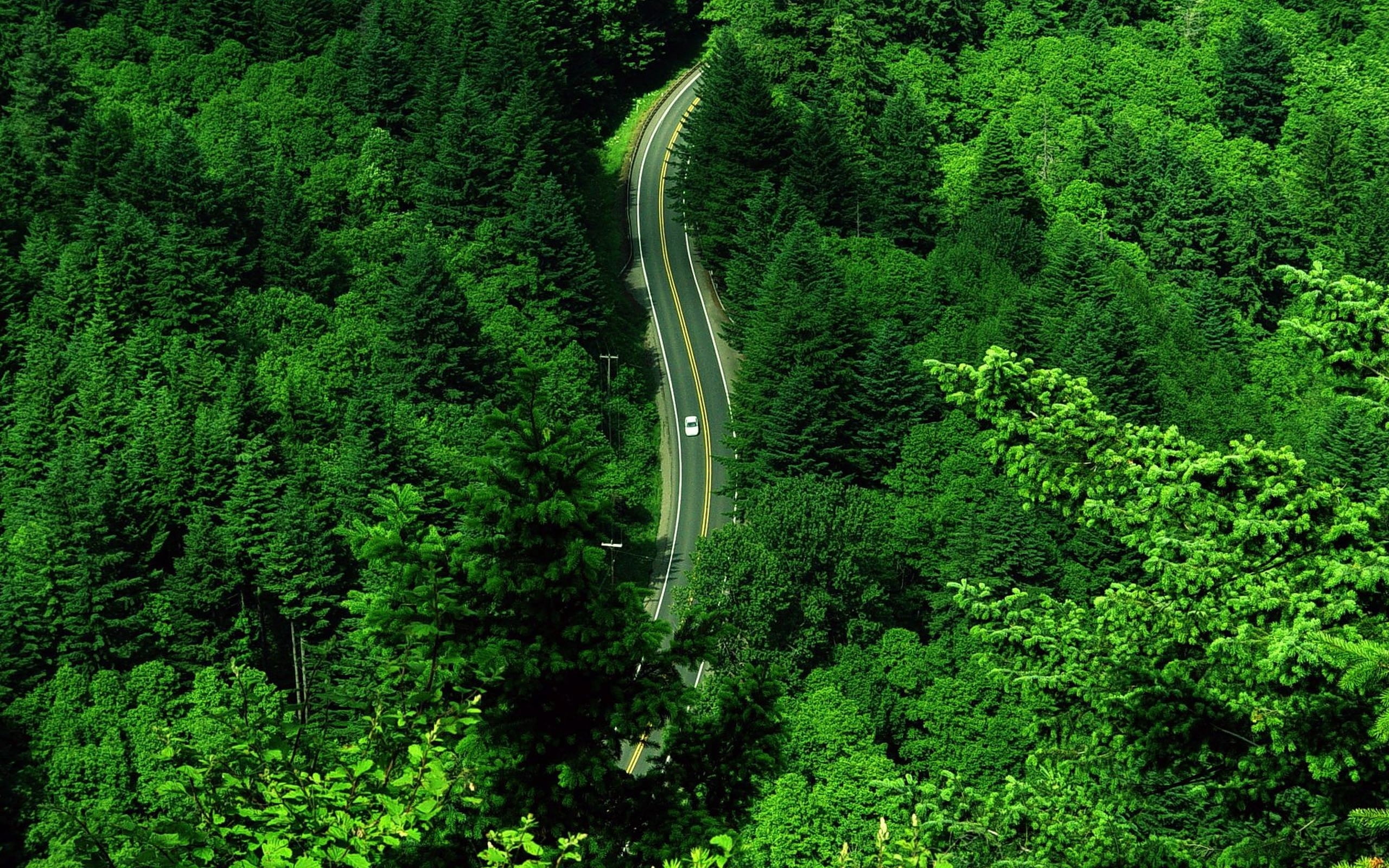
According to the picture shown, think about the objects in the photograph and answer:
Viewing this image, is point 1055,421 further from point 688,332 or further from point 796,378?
point 688,332

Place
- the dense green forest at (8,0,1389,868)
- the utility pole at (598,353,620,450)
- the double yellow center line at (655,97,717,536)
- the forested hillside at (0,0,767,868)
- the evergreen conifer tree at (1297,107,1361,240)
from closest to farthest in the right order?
the dense green forest at (8,0,1389,868)
the forested hillside at (0,0,767,868)
the double yellow center line at (655,97,717,536)
the utility pole at (598,353,620,450)
the evergreen conifer tree at (1297,107,1361,240)

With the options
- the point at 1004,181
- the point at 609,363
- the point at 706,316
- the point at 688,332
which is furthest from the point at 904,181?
the point at 609,363

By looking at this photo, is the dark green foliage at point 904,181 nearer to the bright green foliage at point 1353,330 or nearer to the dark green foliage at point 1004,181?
the dark green foliage at point 1004,181

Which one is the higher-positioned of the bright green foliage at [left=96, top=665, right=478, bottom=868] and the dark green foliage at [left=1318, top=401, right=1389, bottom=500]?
the bright green foliage at [left=96, top=665, right=478, bottom=868]

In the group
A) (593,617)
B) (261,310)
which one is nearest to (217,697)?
(261,310)

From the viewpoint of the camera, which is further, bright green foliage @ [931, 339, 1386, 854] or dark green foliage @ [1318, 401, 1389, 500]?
dark green foliage @ [1318, 401, 1389, 500]

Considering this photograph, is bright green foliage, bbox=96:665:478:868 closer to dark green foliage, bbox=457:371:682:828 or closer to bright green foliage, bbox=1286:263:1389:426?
dark green foliage, bbox=457:371:682:828

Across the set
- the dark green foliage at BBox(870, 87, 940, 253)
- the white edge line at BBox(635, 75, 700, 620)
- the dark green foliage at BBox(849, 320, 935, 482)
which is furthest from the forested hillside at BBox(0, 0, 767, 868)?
the dark green foliage at BBox(870, 87, 940, 253)
